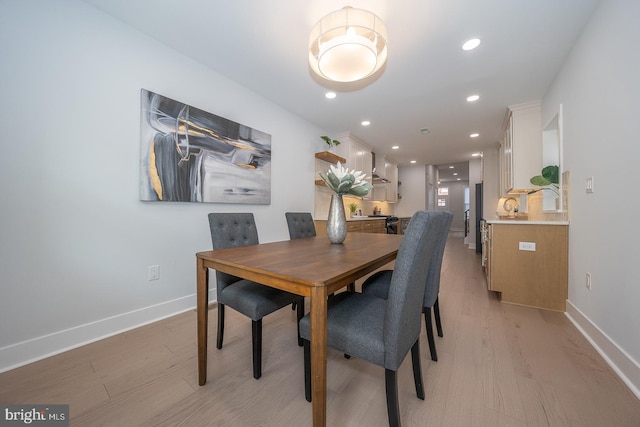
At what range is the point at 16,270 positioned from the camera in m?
1.44

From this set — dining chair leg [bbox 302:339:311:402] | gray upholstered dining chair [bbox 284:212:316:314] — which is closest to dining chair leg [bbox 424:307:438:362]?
dining chair leg [bbox 302:339:311:402]

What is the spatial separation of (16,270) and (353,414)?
2.17m

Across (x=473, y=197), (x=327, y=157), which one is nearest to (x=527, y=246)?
(x=327, y=157)

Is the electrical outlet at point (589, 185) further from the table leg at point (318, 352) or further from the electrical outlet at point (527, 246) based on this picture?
the table leg at point (318, 352)

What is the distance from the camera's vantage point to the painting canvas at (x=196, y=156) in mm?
1990

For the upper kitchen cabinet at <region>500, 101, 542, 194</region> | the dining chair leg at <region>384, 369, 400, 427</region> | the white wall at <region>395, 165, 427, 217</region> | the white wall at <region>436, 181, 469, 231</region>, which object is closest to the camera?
the dining chair leg at <region>384, 369, 400, 427</region>

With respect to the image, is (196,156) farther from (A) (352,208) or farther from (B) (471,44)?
(A) (352,208)

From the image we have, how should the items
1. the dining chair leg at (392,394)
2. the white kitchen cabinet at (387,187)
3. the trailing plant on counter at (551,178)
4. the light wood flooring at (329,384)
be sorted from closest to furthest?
the dining chair leg at (392,394) < the light wood flooring at (329,384) < the trailing plant on counter at (551,178) < the white kitchen cabinet at (387,187)

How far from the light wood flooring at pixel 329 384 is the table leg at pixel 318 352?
1.08ft

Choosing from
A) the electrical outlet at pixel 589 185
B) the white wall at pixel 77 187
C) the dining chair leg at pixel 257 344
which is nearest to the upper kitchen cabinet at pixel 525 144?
the electrical outlet at pixel 589 185

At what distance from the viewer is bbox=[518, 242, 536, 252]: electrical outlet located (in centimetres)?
231

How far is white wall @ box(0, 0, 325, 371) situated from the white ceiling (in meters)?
0.33

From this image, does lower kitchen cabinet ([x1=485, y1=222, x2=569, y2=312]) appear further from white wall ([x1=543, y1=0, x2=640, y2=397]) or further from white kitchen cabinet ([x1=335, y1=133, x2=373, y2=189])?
white kitchen cabinet ([x1=335, y1=133, x2=373, y2=189])

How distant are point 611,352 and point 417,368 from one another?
1387 millimetres
